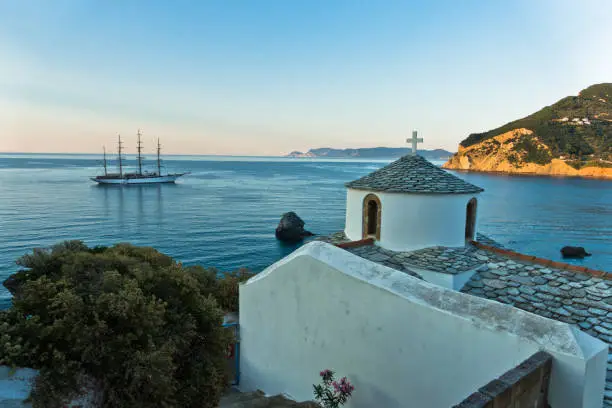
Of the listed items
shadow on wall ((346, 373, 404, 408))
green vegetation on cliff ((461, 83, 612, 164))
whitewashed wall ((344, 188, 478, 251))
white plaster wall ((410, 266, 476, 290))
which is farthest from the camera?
green vegetation on cliff ((461, 83, 612, 164))

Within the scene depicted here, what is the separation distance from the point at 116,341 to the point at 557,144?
15330cm

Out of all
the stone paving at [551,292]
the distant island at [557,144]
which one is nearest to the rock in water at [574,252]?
the stone paving at [551,292]

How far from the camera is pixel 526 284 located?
898cm

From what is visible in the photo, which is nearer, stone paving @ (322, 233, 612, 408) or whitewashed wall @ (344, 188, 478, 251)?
stone paving @ (322, 233, 612, 408)

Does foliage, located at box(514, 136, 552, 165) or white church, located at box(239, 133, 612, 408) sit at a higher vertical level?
foliage, located at box(514, 136, 552, 165)

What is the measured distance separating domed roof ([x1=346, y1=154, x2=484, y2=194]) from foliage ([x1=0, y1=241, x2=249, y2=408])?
22.1 ft

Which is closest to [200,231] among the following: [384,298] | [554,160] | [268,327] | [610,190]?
[268,327]

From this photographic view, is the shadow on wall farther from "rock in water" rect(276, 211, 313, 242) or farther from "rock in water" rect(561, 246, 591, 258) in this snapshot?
"rock in water" rect(561, 246, 591, 258)

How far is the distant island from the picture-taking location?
395 feet

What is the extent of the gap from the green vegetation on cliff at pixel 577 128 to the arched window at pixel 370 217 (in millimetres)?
140637

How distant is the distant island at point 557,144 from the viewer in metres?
120

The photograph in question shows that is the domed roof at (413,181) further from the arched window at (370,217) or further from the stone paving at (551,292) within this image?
the stone paving at (551,292)

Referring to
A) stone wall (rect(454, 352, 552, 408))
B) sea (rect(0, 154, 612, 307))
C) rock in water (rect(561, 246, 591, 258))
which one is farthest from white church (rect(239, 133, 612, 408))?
rock in water (rect(561, 246, 591, 258))

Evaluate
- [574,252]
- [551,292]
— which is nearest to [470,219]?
[551,292]
